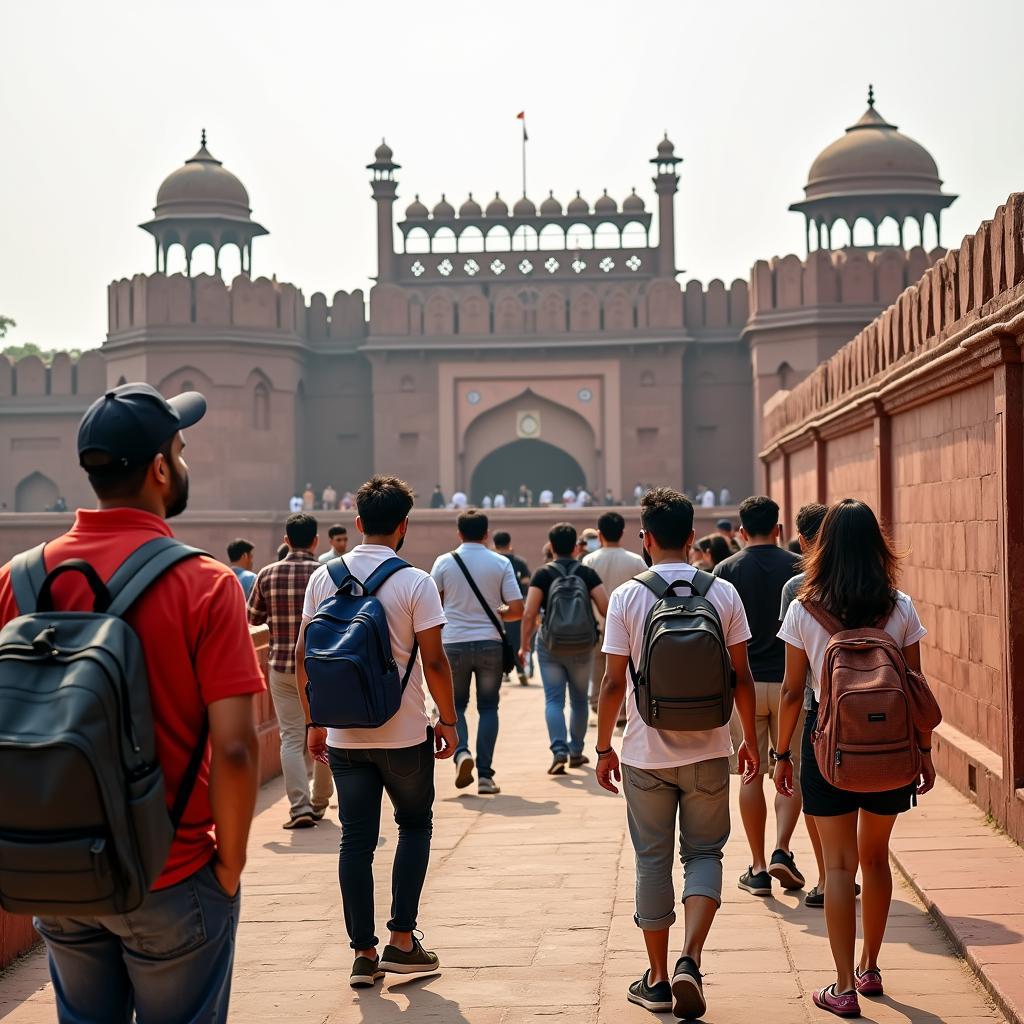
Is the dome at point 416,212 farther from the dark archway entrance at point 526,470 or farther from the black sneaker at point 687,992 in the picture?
the black sneaker at point 687,992

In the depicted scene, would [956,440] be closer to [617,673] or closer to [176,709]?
[617,673]

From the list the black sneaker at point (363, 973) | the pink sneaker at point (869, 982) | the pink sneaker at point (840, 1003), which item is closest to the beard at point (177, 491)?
the black sneaker at point (363, 973)

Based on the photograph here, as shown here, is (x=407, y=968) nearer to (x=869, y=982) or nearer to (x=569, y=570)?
(x=869, y=982)

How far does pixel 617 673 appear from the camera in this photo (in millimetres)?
4188

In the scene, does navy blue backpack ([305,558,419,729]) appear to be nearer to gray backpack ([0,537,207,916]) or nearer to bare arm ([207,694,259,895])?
bare arm ([207,694,259,895])

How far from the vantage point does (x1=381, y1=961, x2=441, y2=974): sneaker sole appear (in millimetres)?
4352

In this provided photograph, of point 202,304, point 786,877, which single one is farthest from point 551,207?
point 786,877

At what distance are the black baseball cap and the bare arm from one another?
0.44 m

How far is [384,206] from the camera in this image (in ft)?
111

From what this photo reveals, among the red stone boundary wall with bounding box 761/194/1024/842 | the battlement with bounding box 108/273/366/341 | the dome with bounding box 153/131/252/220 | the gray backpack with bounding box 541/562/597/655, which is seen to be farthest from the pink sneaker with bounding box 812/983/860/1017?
the dome with bounding box 153/131/252/220

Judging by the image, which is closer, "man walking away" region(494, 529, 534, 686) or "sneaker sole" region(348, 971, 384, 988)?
"sneaker sole" region(348, 971, 384, 988)

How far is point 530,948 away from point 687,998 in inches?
35.8

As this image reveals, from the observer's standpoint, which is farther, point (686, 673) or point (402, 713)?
point (402, 713)

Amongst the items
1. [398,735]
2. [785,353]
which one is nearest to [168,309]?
[785,353]
